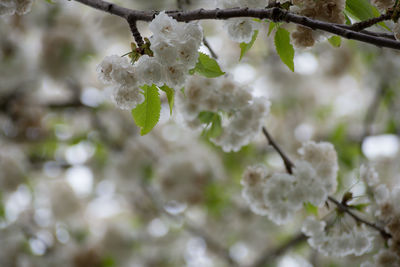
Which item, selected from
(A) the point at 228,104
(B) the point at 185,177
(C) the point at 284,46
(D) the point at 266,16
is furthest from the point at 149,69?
(B) the point at 185,177

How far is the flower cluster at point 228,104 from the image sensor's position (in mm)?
1183

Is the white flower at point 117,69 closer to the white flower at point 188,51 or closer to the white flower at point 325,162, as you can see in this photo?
the white flower at point 188,51

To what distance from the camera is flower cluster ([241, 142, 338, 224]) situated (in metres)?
1.11

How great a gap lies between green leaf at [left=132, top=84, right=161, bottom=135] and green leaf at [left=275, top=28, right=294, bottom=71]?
317mm

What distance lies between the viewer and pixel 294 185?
113cm

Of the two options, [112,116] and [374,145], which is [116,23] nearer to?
[112,116]

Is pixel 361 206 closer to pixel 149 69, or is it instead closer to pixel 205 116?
pixel 205 116

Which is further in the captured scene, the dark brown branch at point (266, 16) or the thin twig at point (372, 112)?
the thin twig at point (372, 112)

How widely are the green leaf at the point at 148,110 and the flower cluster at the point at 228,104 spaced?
301 mm

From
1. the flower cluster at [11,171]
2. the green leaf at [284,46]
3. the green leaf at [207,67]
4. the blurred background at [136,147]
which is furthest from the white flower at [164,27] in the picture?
the flower cluster at [11,171]

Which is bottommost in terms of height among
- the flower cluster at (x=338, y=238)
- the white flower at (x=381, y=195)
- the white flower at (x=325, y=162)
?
the flower cluster at (x=338, y=238)

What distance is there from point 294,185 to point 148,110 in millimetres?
503

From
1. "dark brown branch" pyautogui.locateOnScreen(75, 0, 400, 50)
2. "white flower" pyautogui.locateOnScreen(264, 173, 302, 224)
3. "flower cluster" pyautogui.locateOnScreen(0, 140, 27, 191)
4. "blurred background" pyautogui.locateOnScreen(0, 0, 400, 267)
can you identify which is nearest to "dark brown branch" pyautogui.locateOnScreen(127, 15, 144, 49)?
"dark brown branch" pyautogui.locateOnScreen(75, 0, 400, 50)

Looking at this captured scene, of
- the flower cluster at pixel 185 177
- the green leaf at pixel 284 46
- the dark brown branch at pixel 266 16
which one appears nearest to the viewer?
the dark brown branch at pixel 266 16
